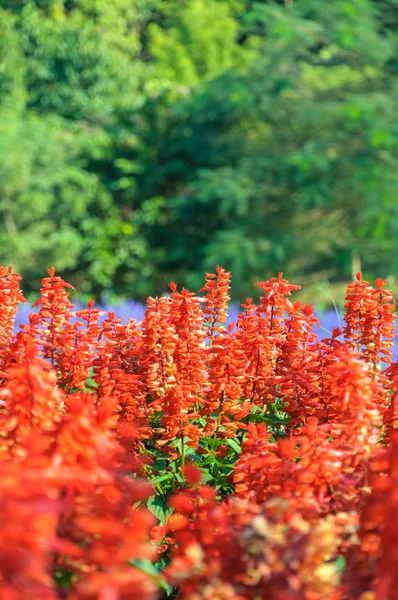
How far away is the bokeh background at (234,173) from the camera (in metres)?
13.9

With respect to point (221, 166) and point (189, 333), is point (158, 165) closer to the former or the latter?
point (221, 166)

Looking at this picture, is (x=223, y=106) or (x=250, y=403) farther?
(x=223, y=106)

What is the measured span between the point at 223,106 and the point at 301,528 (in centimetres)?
1427

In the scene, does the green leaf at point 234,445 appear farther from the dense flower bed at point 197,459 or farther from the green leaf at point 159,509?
the green leaf at point 159,509

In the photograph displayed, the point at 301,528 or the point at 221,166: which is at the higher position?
the point at 221,166

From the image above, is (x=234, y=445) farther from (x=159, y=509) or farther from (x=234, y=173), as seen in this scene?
(x=234, y=173)

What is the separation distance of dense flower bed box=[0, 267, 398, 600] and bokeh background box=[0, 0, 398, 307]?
1079cm

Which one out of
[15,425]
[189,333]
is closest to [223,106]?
[189,333]

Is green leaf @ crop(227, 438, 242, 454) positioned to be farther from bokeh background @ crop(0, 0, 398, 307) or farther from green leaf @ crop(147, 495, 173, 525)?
bokeh background @ crop(0, 0, 398, 307)

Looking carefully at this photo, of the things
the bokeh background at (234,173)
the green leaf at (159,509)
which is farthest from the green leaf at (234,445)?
the bokeh background at (234,173)

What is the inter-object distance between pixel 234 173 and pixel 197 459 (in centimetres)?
1229

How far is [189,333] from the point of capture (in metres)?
2.71

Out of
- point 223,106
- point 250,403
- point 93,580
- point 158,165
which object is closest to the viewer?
point 93,580

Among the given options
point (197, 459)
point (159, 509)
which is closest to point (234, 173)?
point (197, 459)
